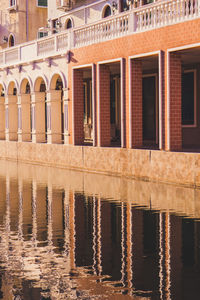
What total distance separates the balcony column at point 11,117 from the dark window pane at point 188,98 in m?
11.3

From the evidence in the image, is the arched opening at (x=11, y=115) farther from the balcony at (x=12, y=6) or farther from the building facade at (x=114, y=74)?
the balcony at (x=12, y=6)

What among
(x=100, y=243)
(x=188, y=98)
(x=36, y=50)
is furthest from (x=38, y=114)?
(x=100, y=243)

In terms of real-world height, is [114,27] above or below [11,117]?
above

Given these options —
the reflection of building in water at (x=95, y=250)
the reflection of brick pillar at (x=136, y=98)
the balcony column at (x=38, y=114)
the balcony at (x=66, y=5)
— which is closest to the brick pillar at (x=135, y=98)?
the reflection of brick pillar at (x=136, y=98)

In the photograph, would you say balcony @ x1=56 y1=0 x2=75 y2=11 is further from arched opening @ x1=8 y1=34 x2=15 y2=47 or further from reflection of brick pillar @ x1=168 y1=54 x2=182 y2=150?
reflection of brick pillar @ x1=168 y1=54 x2=182 y2=150

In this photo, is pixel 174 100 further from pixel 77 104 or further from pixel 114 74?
pixel 114 74

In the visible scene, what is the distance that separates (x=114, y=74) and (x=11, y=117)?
6.20 metres

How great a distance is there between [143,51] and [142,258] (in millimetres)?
12618

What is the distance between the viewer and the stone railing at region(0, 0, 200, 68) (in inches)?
708

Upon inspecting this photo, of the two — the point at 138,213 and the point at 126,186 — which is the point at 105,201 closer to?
the point at 138,213

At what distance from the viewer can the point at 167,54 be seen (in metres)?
18.3

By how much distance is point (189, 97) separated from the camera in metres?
24.0

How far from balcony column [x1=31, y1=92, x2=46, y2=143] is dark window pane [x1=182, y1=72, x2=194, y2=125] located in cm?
740

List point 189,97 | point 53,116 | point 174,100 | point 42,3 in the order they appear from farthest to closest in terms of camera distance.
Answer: point 42,3 → point 53,116 → point 189,97 → point 174,100
